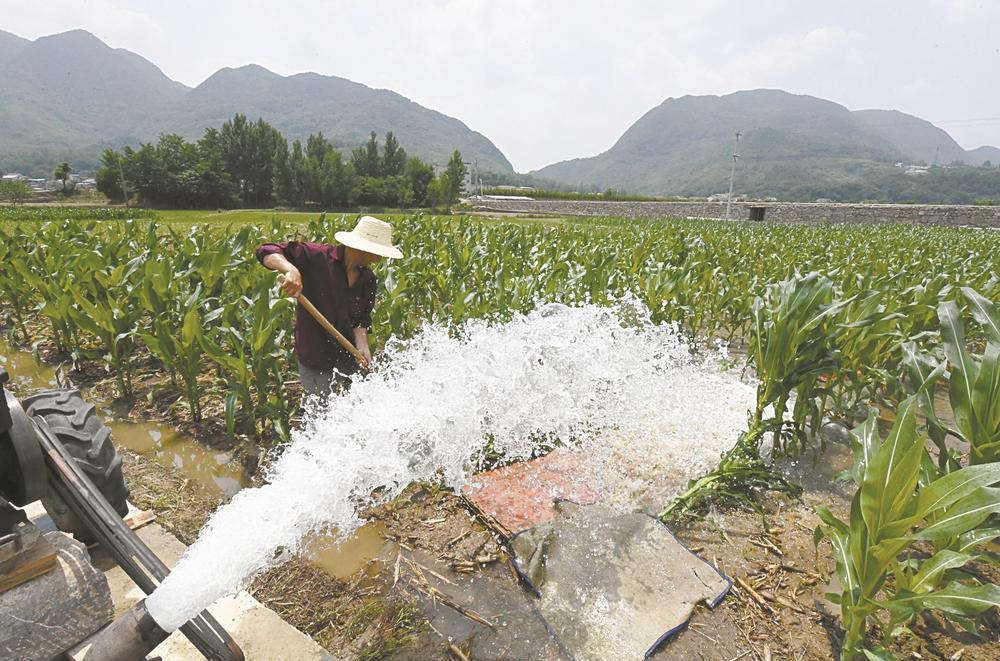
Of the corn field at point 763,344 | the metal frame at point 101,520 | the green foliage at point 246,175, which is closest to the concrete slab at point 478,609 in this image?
the metal frame at point 101,520

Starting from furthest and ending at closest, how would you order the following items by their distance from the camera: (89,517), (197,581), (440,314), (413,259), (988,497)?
(413,259) < (440,314) < (988,497) < (197,581) < (89,517)

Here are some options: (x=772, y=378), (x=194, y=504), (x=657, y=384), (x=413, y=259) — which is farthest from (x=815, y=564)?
(x=413, y=259)

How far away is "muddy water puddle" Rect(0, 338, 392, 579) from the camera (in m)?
2.34

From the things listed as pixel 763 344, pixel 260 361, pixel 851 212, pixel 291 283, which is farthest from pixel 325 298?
pixel 851 212

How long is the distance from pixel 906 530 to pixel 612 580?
110cm

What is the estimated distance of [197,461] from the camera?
3.09m

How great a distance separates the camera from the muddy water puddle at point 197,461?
2.34m

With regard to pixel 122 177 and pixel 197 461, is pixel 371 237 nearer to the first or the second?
pixel 197 461

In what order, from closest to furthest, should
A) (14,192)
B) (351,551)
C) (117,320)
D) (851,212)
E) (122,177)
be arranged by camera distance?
(351,551) → (117,320) → (851,212) → (122,177) → (14,192)

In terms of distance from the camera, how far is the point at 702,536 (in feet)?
8.28

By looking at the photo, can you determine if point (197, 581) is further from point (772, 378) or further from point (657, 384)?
point (657, 384)

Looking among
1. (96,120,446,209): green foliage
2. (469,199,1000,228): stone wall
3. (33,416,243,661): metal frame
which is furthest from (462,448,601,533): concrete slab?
(96,120,446,209): green foliage

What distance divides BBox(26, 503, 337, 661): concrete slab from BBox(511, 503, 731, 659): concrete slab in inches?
35.8

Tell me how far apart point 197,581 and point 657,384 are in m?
3.53
